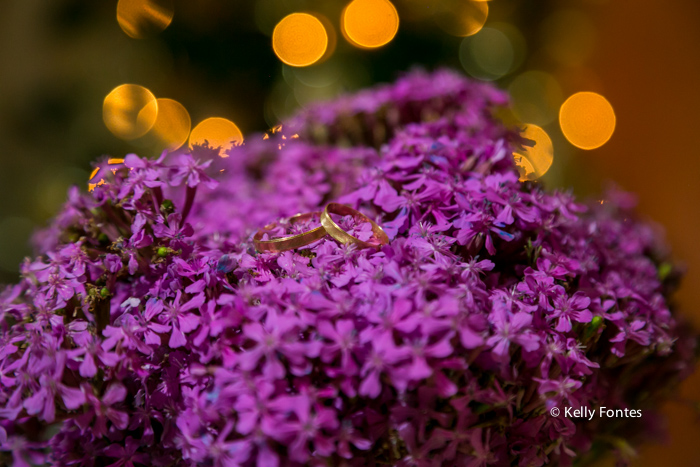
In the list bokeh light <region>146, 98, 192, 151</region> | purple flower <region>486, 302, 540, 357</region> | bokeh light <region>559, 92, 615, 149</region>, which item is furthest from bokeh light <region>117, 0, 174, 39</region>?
bokeh light <region>559, 92, 615, 149</region>

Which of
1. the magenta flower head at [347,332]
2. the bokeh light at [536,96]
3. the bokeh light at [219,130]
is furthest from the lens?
the bokeh light at [536,96]

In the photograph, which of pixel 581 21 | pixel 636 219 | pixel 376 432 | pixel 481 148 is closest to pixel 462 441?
pixel 376 432

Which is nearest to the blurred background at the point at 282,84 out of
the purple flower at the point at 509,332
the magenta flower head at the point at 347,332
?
the magenta flower head at the point at 347,332

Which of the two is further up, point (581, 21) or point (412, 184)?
point (581, 21)

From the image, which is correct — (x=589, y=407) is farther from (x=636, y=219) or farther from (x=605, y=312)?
(x=636, y=219)

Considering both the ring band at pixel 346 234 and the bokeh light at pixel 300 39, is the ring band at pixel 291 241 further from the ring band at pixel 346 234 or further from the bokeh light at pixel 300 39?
the bokeh light at pixel 300 39

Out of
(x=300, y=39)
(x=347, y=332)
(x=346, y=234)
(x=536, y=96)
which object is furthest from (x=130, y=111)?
(x=536, y=96)
